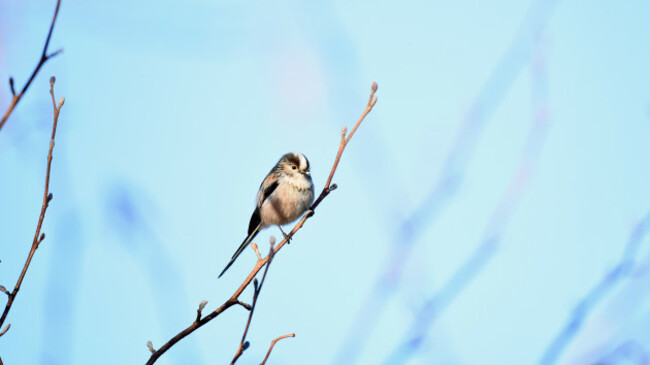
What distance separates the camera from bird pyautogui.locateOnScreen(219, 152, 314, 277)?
21.3ft

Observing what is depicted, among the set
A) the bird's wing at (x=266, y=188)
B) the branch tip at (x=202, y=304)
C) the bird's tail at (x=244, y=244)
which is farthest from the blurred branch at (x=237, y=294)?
the bird's wing at (x=266, y=188)

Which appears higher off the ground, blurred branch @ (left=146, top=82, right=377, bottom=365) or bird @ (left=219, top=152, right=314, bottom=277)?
bird @ (left=219, top=152, right=314, bottom=277)

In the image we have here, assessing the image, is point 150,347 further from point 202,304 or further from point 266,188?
point 266,188

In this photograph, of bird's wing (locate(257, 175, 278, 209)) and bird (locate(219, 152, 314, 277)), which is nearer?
bird (locate(219, 152, 314, 277))

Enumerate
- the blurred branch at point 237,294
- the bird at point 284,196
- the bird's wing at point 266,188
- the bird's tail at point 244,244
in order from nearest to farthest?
the blurred branch at point 237,294
the bird's tail at point 244,244
the bird at point 284,196
the bird's wing at point 266,188

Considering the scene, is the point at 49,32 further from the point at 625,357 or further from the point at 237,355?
the point at 625,357

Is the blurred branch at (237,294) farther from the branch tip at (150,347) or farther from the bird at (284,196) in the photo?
the bird at (284,196)

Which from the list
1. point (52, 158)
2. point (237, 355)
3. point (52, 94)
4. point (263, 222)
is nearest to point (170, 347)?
point (237, 355)

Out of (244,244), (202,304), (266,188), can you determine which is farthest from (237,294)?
(266,188)

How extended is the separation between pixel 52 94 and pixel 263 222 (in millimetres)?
4479

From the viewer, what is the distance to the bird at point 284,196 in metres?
6.48

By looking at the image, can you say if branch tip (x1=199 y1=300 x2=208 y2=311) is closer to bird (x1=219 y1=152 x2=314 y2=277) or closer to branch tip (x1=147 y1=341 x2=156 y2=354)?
branch tip (x1=147 y1=341 x2=156 y2=354)

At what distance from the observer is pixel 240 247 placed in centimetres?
625

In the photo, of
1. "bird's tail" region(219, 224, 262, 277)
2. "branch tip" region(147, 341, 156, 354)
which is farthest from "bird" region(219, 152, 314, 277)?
"branch tip" region(147, 341, 156, 354)
